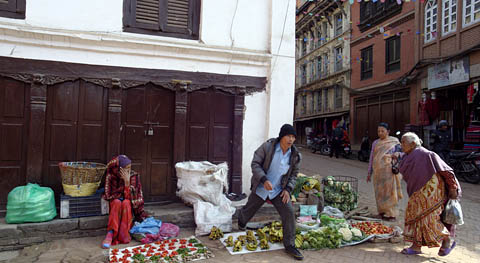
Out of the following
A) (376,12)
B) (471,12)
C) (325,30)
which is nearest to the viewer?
(471,12)

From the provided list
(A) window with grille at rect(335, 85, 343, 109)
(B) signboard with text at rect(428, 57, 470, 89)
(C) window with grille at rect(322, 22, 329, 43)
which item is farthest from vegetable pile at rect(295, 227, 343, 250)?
(C) window with grille at rect(322, 22, 329, 43)

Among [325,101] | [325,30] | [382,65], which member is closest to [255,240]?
[382,65]

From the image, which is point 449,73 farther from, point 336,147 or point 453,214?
point 453,214

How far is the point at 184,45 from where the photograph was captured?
586cm

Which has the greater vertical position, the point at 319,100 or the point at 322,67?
the point at 322,67

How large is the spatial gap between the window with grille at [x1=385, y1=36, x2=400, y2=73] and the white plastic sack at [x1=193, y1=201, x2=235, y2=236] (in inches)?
566

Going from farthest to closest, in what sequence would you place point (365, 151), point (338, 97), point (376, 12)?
point (338, 97), point (376, 12), point (365, 151)

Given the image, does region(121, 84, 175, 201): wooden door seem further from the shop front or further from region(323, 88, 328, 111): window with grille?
region(323, 88, 328, 111): window with grille

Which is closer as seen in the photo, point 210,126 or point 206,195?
point 206,195

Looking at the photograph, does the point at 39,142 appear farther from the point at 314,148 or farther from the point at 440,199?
the point at 314,148

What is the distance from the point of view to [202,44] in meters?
5.98

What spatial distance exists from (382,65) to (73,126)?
1624cm

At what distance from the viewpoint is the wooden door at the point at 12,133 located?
4.99m

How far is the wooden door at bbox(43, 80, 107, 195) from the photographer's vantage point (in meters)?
5.24
